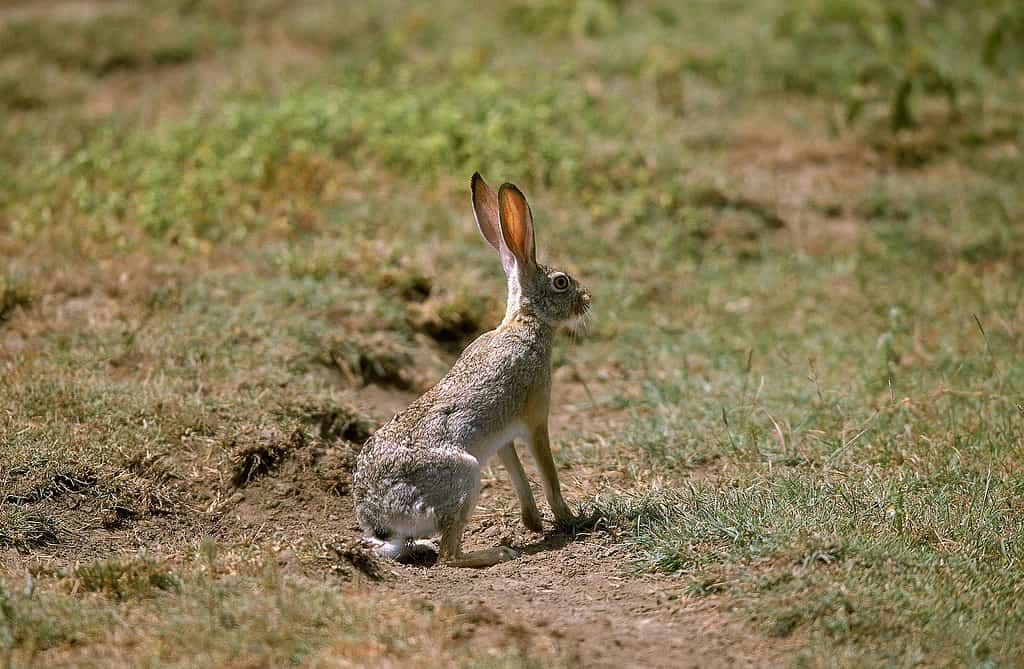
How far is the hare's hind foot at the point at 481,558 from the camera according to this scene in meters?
5.24

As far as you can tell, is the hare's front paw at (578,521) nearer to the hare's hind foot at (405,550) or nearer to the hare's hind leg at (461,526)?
the hare's hind leg at (461,526)

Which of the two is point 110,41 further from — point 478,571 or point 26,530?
point 478,571

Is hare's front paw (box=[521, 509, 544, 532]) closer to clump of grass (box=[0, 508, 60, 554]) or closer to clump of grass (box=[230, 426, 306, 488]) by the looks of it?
clump of grass (box=[230, 426, 306, 488])

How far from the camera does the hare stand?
517 cm

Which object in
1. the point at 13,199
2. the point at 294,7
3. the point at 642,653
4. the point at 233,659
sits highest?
the point at 294,7

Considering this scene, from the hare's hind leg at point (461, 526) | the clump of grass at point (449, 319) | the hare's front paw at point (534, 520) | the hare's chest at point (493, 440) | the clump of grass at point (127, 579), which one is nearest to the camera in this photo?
the clump of grass at point (127, 579)

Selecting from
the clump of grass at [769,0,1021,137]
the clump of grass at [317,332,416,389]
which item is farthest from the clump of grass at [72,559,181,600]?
the clump of grass at [769,0,1021,137]

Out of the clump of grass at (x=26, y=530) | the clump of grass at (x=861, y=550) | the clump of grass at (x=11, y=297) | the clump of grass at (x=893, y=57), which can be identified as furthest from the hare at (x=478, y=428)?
the clump of grass at (x=893, y=57)

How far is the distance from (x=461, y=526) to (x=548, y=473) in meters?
0.57

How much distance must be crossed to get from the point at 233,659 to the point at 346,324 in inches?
152

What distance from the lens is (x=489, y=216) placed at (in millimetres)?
6051

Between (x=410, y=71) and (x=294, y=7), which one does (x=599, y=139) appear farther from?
(x=294, y=7)

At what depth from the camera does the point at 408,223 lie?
917 centimetres

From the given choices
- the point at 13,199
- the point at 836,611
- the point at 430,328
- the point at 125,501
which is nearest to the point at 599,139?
the point at 430,328
